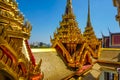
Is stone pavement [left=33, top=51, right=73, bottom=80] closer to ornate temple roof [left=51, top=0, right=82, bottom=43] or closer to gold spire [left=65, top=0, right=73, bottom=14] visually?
ornate temple roof [left=51, top=0, right=82, bottom=43]

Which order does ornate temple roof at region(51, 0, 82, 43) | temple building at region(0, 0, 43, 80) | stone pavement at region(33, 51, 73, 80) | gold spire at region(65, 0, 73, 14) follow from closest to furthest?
temple building at region(0, 0, 43, 80), stone pavement at region(33, 51, 73, 80), ornate temple roof at region(51, 0, 82, 43), gold spire at region(65, 0, 73, 14)

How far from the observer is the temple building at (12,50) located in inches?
122

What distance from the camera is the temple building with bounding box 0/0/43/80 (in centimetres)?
309

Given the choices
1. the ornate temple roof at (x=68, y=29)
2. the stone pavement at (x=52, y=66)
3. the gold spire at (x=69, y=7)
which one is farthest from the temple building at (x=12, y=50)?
the gold spire at (x=69, y=7)

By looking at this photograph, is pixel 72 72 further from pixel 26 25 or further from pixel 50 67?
pixel 26 25

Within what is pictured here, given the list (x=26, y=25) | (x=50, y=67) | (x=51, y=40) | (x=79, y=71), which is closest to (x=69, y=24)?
(x=51, y=40)

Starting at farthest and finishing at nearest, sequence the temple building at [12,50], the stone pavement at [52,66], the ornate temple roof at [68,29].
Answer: the ornate temple roof at [68,29], the stone pavement at [52,66], the temple building at [12,50]

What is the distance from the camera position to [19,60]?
3.30 meters

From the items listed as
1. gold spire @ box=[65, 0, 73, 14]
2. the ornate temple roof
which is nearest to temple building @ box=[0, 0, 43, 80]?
the ornate temple roof

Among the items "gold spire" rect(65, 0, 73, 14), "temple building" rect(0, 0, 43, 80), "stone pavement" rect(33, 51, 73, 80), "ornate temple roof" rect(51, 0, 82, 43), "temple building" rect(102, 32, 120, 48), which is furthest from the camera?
"temple building" rect(102, 32, 120, 48)

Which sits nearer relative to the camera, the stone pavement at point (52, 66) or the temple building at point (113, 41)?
the stone pavement at point (52, 66)

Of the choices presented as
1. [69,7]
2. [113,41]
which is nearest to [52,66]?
[69,7]

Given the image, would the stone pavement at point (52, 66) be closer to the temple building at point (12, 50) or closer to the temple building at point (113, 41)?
the temple building at point (12, 50)

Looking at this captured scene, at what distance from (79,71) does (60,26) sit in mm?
4639
